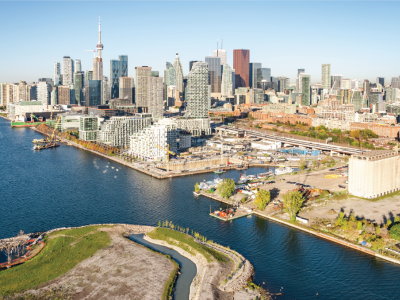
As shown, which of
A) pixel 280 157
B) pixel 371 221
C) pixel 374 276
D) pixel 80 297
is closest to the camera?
pixel 80 297

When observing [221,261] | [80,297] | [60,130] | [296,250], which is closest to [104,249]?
[80,297]

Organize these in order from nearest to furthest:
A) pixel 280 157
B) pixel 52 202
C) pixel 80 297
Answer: pixel 80 297 → pixel 52 202 → pixel 280 157

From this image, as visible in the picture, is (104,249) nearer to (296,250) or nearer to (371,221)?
(296,250)

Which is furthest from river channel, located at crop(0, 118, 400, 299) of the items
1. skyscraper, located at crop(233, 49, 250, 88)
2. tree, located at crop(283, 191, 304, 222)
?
skyscraper, located at crop(233, 49, 250, 88)

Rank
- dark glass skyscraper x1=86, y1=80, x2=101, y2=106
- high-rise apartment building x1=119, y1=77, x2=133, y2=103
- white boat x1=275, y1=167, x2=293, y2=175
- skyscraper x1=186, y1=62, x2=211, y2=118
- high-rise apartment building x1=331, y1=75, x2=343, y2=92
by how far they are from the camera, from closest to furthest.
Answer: white boat x1=275, y1=167, x2=293, y2=175
skyscraper x1=186, y1=62, x2=211, y2=118
dark glass skyscraper x1=86, y1=80, x2=101, y2=106
high-rise apartment building x1=119, y1=77, x2=133, y2=103
high-rise apartment building x1=331, y1=75, x2=343, y2=92

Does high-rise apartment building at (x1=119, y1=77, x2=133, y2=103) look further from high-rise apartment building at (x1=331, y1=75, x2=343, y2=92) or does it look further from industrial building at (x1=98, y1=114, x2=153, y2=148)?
high-rise apartment building at (x1=331, y1=75, x2=343, y2=92)

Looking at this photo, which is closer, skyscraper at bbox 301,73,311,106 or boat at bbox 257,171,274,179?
boat at bbox 257,171,274,179

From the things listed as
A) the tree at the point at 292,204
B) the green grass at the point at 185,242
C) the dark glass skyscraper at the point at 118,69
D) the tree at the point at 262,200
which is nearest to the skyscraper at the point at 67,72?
the dark glass skyscraper at the point at 118,69
